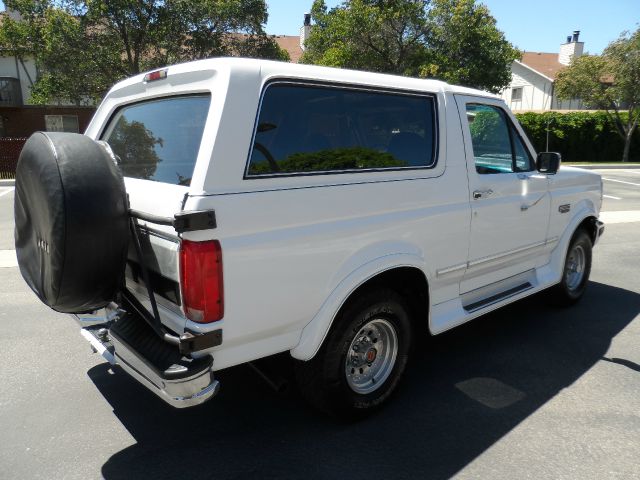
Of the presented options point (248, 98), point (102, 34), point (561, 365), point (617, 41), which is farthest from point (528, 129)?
point (248, 98)

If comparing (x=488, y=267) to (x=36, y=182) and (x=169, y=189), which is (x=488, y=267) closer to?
(x=169, y=189)

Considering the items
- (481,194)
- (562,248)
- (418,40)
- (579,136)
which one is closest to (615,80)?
(579,136)

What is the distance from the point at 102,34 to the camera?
701 inches

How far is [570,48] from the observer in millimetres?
42031

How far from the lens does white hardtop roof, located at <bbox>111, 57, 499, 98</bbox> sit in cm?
Answer: 236

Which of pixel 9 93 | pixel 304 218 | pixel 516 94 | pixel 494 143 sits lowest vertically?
pixel 304 218

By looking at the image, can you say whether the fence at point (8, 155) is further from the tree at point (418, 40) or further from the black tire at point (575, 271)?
the black tire at point (575, 271)

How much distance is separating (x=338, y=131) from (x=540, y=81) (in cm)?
4413

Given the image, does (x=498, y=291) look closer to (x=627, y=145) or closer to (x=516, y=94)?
(x=627, y=145)

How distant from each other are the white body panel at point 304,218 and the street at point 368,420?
22.3 inches

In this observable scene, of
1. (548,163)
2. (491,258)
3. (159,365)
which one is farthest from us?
(548,163)

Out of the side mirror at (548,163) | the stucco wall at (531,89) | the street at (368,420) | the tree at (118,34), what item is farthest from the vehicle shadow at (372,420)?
the stucco wall at (531,89)

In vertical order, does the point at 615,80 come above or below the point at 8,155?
above

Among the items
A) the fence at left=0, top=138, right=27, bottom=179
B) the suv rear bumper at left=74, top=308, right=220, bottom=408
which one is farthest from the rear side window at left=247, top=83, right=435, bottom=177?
the fence at left=0, top=138, right=27, bottom=179
